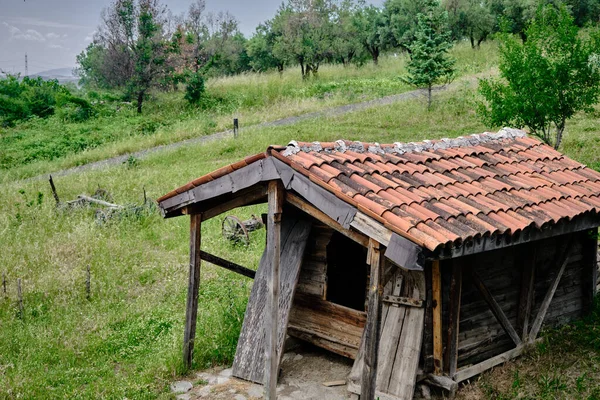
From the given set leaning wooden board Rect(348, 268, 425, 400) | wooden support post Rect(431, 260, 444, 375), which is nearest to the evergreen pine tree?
leaning wooden board Rect(348, 268, 425, 400)

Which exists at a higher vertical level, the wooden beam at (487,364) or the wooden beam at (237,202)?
the wooden beam at (237,202)

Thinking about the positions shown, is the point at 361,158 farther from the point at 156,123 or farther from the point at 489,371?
the point at 156,123

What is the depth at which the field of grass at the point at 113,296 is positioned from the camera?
7.66 metres

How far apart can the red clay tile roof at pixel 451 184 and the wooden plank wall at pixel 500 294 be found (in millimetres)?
832

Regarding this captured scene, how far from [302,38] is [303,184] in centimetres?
3263

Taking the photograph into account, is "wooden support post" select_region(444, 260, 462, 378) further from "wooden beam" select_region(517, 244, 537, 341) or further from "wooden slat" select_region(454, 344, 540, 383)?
"wooden beam" select_region(517, 244, 537, 341)

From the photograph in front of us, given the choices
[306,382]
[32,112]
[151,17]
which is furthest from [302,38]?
[306,382]

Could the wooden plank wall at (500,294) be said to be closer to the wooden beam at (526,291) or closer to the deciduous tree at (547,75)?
the wooden beam at (526,291)

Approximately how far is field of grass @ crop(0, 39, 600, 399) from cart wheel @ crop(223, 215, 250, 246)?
193 millimetres

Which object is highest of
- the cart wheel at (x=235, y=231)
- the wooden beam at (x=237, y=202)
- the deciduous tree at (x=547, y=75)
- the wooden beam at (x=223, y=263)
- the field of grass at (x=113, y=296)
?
the deciduous tree at (x=547, y=75)

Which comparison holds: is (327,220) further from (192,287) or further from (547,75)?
(547,75)

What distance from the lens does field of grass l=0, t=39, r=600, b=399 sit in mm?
7660

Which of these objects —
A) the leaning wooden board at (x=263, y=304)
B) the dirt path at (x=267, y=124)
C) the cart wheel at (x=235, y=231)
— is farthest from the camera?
the dirt path at (x=267, y=124)

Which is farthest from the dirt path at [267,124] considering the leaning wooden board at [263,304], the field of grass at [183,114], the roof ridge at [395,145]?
the roof ridge at [395,145]
